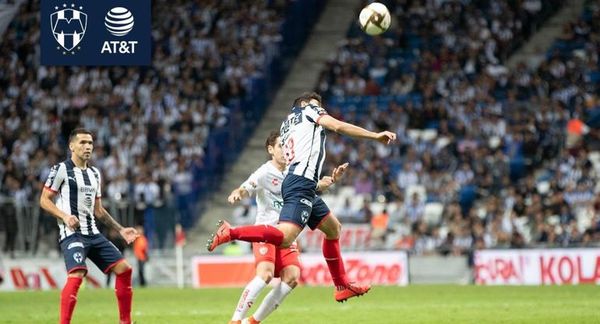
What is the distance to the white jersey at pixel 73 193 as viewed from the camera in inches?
549

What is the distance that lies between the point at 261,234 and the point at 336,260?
1719 mm

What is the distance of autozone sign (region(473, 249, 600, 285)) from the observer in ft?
86.4

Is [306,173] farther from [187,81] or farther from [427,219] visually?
[187,81]

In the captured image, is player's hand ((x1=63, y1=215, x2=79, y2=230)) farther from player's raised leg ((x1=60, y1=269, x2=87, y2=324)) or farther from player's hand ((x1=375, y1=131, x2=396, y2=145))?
player's hand ((x1=375, y1=131, x2=396, y2=145))

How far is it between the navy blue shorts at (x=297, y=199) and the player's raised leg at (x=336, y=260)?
0.80 metres

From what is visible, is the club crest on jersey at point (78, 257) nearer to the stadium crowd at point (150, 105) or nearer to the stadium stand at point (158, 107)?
the stadium stand at point (158, 107)

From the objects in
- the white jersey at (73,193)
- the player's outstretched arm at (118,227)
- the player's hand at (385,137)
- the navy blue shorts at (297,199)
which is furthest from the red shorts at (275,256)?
Result: the player's hand at (385,137)

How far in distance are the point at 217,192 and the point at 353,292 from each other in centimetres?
2115

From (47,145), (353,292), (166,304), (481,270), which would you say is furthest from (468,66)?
(353,292)

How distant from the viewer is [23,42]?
38.7 meters

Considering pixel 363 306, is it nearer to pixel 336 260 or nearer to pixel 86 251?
pixel 336 260

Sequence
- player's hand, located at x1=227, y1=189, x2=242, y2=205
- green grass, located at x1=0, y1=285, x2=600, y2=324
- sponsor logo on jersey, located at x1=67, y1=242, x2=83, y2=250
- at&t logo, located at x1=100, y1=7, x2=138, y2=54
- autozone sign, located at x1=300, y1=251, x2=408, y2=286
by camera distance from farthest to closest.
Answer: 1. autozone sign, located at x1=300, y1=251, x2=408, y2=286
2. at&t logo, located at x1=100, y1=7, x2=138, y2=54
3. green grass, located at x1=0, y1=285, x2=600, y2=324
4. sponsor logo on jersey, located at x1=67, y1=242, x2=83, y2=250
5. player's hand, located at x1=227, y1=189, x2=242, y2=205

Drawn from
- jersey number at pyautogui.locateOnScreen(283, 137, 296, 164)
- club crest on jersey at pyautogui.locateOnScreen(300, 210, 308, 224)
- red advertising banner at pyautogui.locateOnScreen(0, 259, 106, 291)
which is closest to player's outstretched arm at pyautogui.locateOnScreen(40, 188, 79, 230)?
jersey number at pyautogui.locateOnScreen(283, 137, 296, 164)

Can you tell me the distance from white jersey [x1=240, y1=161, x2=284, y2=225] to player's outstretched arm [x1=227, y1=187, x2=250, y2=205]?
8.8 inches
